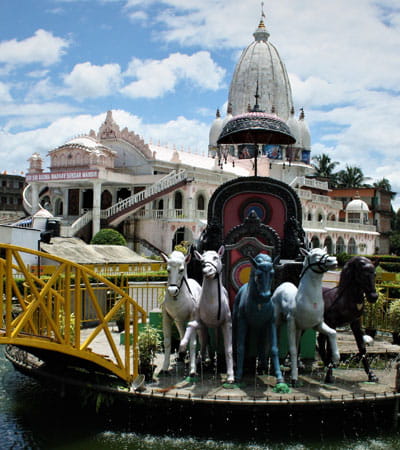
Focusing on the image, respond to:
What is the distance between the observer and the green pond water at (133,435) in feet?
34.7

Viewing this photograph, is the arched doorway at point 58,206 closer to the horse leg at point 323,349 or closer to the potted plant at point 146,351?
the horse leg at point 323,349

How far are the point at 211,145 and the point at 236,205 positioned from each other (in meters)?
52.0

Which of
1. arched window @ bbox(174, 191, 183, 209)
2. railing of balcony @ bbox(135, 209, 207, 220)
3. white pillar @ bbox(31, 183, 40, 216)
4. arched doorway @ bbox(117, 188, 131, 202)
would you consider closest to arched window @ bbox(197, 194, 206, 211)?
arched window @ bbox(174, 191, 183, 209)

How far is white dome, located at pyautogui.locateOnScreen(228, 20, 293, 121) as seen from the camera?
65.2 metres

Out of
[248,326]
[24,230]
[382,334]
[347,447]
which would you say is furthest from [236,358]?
[24,230]

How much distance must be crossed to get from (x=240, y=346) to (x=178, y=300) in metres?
1.64

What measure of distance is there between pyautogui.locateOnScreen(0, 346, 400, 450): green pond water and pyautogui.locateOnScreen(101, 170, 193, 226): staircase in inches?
1242

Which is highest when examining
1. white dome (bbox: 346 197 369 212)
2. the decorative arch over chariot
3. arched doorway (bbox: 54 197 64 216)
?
white dome (bbox: 346 197 369 212)

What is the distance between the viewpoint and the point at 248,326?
12141 millimetres

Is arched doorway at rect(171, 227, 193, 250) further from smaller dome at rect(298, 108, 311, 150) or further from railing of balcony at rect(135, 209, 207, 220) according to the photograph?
smaller dome at rect(298, 108, 311, 150)

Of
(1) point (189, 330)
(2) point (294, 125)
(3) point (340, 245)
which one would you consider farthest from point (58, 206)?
(1) point (189, 330)

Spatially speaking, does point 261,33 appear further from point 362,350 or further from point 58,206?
point 362,350

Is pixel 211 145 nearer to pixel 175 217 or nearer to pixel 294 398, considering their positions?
pixel 175 217

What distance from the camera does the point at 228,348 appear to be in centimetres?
1188
